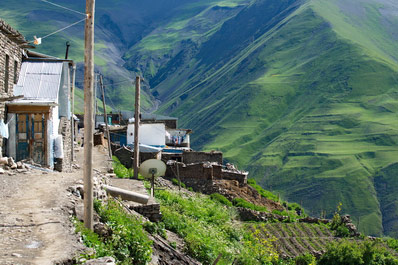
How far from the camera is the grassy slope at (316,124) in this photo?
110875 millimetres

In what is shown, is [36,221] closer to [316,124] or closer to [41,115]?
[41,115]

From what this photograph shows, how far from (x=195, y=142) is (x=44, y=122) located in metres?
139

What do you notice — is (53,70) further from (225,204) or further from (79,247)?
(79,247)

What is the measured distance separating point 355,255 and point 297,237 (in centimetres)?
508

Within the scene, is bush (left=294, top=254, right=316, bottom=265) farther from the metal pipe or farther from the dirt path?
the dirt path

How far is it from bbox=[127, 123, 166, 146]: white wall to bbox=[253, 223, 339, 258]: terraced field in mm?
17204

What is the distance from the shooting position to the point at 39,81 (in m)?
24.0

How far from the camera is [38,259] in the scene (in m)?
8.96

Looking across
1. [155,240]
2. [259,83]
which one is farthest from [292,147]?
[155,240]

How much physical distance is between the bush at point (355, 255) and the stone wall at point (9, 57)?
16610mm

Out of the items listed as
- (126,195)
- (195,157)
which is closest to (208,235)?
(126,195)

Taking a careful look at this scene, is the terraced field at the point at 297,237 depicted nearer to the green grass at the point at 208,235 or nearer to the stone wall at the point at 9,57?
the green grass at the point at 208,235

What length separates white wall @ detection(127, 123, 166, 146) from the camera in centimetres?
4785

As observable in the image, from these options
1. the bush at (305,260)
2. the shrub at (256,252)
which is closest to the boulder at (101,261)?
the shrub at (256,252)
